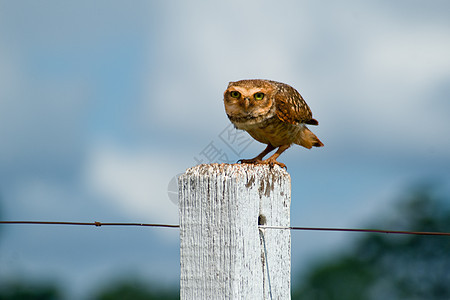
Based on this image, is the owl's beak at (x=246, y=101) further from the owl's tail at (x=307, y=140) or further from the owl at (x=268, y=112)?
the owl's tail at (x=307, y=140)

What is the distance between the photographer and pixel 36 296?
117 feet

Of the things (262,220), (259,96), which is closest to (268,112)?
(259,96)

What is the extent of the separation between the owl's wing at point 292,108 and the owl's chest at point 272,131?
0.05 meters

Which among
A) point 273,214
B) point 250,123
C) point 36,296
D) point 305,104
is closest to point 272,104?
point 250,123

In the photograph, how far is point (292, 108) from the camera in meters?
4.79

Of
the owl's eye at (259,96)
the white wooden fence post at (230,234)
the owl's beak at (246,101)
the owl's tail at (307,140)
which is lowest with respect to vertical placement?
the white wooden fence post at (230,234)

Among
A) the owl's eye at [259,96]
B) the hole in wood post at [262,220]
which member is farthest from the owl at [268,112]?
the hole in wood post at [262,220]

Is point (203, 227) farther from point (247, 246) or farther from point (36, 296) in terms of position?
point (36, 296)

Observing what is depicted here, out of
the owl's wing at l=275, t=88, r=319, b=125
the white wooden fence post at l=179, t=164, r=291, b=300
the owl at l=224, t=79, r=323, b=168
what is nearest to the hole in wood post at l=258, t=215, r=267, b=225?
the white wooden fence post at l=179, t=164, r=291, b=300

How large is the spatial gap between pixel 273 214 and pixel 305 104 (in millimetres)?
2507

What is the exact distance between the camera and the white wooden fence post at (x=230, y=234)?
104 inches

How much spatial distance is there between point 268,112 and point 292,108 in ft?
0.91

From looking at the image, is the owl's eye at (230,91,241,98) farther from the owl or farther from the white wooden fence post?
the white wooden fence post

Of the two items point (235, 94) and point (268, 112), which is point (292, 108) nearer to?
point (268, 112)
